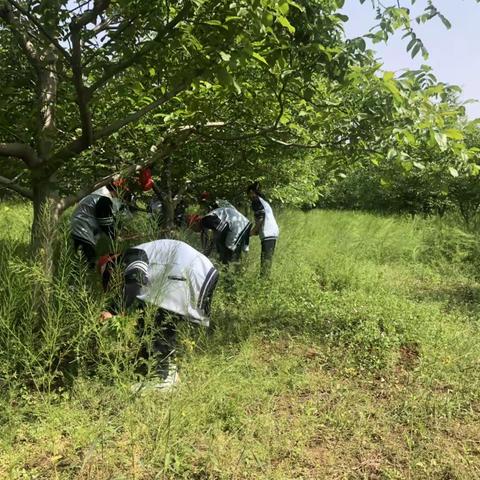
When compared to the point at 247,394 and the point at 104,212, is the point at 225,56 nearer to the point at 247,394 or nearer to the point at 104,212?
the point at 247,394

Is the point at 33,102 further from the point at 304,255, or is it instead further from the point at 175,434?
the point at 304,255

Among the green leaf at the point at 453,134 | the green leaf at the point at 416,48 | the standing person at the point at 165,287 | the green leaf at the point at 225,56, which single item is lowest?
the standing person at the point at 165,287

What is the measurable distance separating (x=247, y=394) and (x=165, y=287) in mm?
998

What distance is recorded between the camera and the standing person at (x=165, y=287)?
3188 millimetres

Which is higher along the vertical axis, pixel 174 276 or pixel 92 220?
pixel 92 220

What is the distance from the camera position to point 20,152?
3.51 meters

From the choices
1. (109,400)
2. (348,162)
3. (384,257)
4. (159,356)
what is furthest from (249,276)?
(384,257)

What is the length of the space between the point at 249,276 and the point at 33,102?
3.28 meters

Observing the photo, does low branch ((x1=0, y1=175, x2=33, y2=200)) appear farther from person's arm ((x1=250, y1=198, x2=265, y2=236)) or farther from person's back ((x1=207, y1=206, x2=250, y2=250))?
person's arm ((x1=250, y1=198, x2=265, y2=236))

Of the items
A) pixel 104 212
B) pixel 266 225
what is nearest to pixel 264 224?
pixel 266 225

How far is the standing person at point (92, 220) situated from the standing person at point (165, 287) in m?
1.56

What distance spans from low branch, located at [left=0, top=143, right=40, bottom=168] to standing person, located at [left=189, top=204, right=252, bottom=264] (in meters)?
3.07

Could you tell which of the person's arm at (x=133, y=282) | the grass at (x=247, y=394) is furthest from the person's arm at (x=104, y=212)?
the person's arm at (x=133, y=282)

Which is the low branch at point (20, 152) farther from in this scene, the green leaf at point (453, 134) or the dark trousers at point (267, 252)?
the dark trousers at point (267, 252)
